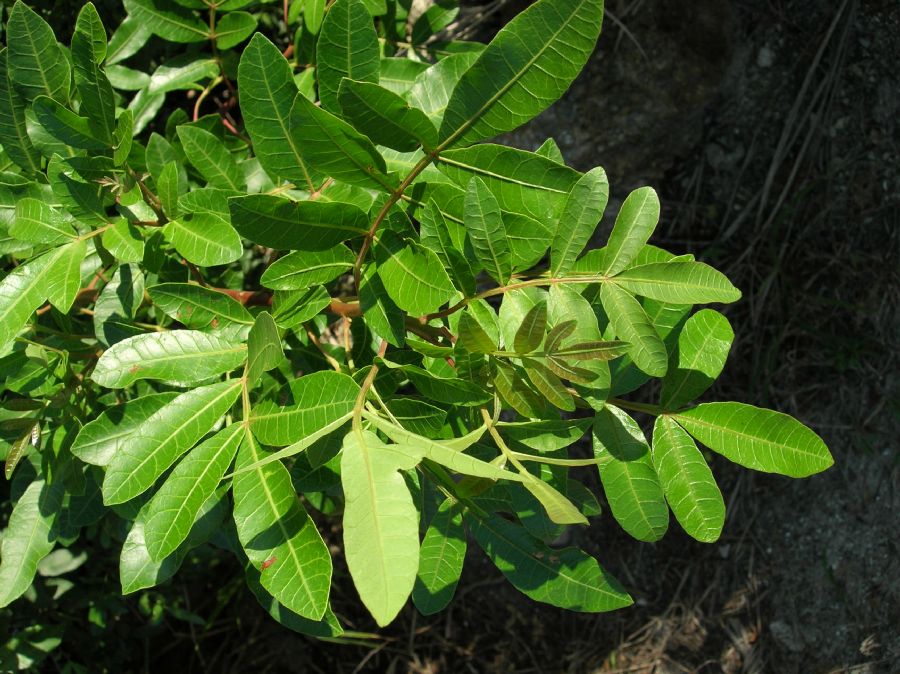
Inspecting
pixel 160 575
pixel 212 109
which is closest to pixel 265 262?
pixel 212 109

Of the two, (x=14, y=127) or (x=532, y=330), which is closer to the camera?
(x=532, y=330)

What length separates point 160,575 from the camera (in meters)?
0.93

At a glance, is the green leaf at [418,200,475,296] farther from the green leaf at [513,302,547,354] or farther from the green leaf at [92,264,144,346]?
the green leaf at [92,264,144,346]

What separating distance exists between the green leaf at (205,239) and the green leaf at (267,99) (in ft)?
0.41

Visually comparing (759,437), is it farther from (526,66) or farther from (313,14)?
(313,14)

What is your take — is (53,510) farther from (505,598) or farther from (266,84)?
(505,598)

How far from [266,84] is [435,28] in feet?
2.22

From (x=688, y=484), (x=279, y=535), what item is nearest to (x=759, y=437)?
(x=688, y=484)

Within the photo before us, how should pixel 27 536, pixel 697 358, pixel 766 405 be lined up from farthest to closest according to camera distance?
pixel 766 405 → pixel 27 536 → pixel 697 358

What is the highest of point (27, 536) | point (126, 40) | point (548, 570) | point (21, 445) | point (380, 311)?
point (126, 40)

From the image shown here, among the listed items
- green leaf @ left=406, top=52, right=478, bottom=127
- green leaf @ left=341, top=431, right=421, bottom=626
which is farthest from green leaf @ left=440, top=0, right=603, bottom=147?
green leaf @ left=341, top=431, right=421, bottom=626

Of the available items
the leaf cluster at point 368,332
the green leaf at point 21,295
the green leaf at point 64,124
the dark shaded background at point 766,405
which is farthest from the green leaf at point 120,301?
the dark shaded background at point 766,405

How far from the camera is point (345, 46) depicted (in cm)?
80

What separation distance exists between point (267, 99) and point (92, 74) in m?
0.22
